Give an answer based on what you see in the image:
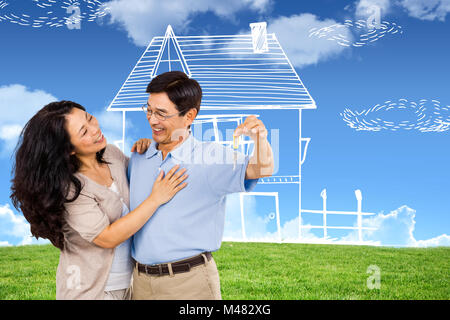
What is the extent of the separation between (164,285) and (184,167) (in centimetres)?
64

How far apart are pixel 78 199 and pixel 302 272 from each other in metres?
4.28

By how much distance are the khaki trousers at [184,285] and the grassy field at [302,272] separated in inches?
104

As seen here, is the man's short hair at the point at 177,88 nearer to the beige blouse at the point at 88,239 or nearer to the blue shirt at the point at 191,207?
the blue shirt at the point at 191,207

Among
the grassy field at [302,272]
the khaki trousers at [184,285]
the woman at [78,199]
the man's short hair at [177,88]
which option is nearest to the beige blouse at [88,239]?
the woman at [78,199]

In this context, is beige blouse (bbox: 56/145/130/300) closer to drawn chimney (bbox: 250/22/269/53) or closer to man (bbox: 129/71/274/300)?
man (bbox: 129/71/274/300)

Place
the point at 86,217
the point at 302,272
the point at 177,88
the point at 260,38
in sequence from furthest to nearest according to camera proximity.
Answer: the point at 260,38
the point at 302,272
the point at 177,88
the point at 86,217

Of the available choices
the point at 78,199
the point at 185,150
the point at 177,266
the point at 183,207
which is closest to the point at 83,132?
the point at 78,199

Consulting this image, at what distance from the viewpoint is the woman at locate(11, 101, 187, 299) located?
7.80 ft

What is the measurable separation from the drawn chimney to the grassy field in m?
3.47

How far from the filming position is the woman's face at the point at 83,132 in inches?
96.2

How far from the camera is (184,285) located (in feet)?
8.00

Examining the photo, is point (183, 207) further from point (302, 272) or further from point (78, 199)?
point (302, 272)
